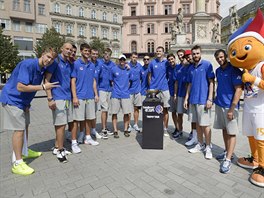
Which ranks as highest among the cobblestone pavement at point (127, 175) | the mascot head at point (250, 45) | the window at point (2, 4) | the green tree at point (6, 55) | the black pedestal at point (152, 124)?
the window at point (2, 4)

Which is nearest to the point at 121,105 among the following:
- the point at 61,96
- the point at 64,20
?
the point at 61,96

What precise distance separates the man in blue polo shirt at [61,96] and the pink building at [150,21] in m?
53.4

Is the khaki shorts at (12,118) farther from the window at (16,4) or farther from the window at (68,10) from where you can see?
the window at (68,10)

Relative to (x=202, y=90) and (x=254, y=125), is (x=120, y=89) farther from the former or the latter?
(x=254, y=125)

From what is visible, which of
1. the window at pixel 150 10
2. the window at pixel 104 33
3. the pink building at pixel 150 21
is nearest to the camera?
the window at pixel 104 33

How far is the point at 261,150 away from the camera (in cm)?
366

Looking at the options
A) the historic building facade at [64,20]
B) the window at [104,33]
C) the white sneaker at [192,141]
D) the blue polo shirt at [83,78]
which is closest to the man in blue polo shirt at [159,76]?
the white sneaker at [192,141]

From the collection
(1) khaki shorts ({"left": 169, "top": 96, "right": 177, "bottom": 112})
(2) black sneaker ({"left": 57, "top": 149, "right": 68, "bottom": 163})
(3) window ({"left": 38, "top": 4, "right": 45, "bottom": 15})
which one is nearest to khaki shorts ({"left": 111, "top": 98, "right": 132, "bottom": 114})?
(1) khaki shorts ({"left": 169, "top": 96, "right": 177, "bottom": 112})

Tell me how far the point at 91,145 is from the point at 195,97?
9.08 ft

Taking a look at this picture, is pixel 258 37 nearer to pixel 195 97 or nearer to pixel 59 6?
pixel 195 97

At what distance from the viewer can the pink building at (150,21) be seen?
56.4 meters

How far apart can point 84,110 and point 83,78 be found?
2.47ft

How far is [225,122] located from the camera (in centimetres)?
416

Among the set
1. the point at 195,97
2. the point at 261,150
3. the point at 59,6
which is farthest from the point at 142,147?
the point at 59,6
